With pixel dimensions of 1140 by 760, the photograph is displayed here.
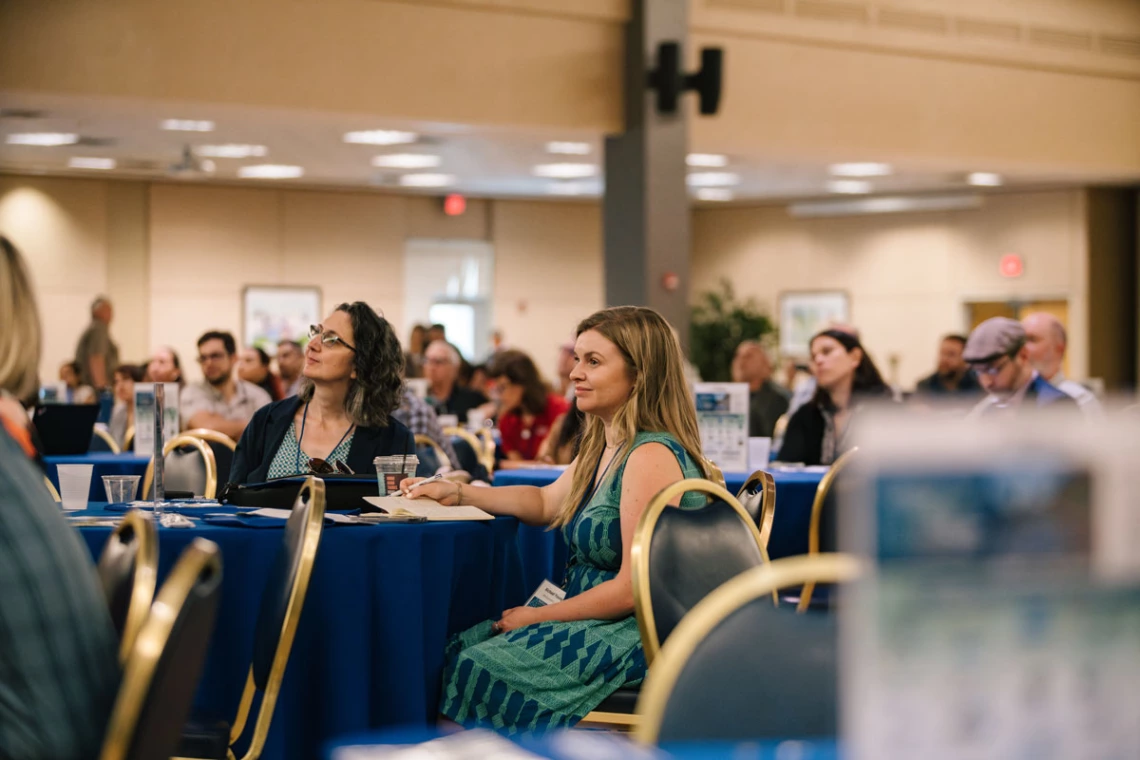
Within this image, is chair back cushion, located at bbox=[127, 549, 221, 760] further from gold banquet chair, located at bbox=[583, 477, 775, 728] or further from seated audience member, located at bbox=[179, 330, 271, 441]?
seated audience member, located at bbox=[179, 330, 271, 441]

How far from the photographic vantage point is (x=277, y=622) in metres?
2.47

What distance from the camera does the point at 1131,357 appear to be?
16594 mm

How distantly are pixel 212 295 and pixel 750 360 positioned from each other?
9070 mm

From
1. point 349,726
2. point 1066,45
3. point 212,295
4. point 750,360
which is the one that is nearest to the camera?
point 349,726

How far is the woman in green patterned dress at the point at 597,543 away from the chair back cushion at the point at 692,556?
21 cm

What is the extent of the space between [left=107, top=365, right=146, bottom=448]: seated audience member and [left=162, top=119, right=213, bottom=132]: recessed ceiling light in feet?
9.77

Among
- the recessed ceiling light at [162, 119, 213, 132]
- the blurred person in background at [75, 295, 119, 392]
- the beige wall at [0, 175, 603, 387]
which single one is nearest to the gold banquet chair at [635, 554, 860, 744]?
the recessed ceiling light at [162, 119, 213, 132]

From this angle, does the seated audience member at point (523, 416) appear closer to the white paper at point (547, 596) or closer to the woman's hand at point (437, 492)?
the woman's hand at point (437, 492)

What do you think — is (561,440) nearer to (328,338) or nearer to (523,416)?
(523,416)

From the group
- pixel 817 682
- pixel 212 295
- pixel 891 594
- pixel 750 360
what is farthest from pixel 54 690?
pixel 212 295

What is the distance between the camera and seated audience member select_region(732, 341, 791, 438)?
8.48m

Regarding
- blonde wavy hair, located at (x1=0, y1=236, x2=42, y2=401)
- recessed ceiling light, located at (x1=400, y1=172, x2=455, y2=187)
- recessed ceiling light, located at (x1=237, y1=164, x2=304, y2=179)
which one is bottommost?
blonde wavy hair, located at (x1=0, y1=236, x2=42, y2=401)

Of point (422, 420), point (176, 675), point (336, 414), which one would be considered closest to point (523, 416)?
point (422, 420)

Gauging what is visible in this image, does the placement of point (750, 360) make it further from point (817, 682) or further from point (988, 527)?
point (988, 527)
